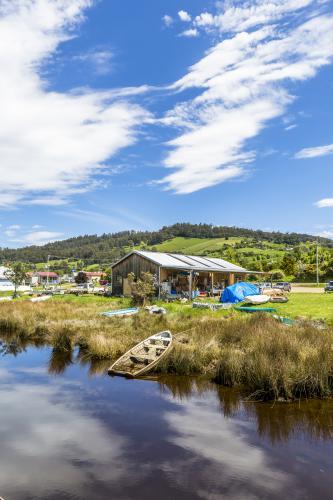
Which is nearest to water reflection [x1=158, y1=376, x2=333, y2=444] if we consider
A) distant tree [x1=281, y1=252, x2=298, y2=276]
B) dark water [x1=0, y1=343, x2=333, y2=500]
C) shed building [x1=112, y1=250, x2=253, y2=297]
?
dark water [x1=0, y1=343, x2=333, y2=500]

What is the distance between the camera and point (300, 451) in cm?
937

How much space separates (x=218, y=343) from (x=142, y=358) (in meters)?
3.44

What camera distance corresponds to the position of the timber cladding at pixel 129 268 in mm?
39969

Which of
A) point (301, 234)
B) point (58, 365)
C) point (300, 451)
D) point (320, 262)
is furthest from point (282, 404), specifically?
point (301, 234)

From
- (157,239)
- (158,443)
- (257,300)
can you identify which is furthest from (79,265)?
(158,443)

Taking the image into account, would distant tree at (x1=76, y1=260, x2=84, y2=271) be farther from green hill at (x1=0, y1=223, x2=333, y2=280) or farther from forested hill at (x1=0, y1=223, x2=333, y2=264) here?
forested hill at (x1=0, y1=223, x2=333, y2=264)

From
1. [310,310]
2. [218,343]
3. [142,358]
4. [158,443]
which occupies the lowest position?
[158,443]

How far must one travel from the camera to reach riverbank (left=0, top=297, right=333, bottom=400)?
41.5ft

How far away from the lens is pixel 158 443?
32.4ft

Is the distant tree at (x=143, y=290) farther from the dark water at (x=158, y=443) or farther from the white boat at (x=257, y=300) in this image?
the dark water at (x=158, y=443)

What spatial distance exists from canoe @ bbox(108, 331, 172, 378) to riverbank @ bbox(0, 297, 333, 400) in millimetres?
520

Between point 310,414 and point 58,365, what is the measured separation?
1121cm

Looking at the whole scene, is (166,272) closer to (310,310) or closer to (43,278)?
(310,310)

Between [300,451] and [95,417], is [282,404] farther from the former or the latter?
[95,417]
